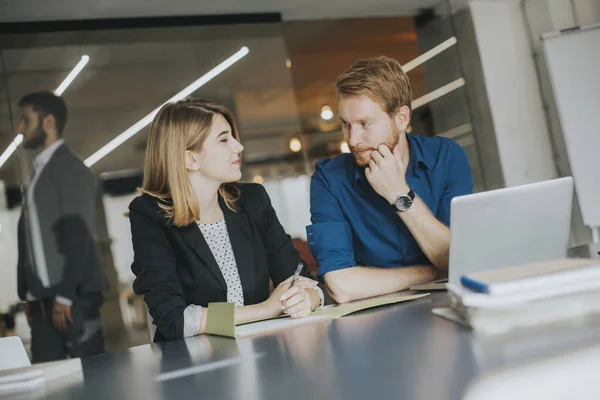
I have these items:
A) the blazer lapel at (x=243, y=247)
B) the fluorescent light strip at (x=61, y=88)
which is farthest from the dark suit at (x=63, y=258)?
the blazer lapel at (x=243, y=247)

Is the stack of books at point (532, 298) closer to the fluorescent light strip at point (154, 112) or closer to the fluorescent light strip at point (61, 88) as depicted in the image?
the fluorescent light strip at point (154, 112)

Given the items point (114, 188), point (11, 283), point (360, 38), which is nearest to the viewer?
point (11, 283)

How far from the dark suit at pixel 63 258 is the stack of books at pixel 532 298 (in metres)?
4.24

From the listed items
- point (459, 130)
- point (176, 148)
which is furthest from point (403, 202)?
point (459, 130)

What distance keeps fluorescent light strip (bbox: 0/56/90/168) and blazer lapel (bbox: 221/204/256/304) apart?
3.09 meters

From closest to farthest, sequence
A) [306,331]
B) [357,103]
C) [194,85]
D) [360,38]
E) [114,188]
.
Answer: [306,331] → [357,103] → [114,188] → [194,85] → [360,38]

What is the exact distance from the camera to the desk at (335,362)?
79cm

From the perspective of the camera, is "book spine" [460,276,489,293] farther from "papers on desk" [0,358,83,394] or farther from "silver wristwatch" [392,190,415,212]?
"silver wristwatch" [392,190,415,212]

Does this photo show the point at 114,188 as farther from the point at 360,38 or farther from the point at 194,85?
the point at 360,38

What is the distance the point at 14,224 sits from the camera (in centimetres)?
474

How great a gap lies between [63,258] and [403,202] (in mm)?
3429

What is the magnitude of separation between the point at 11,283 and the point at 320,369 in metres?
4.34

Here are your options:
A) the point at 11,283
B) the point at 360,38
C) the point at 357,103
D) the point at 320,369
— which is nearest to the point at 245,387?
the point at 320,369

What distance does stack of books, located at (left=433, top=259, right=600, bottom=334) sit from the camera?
3.16 feet
